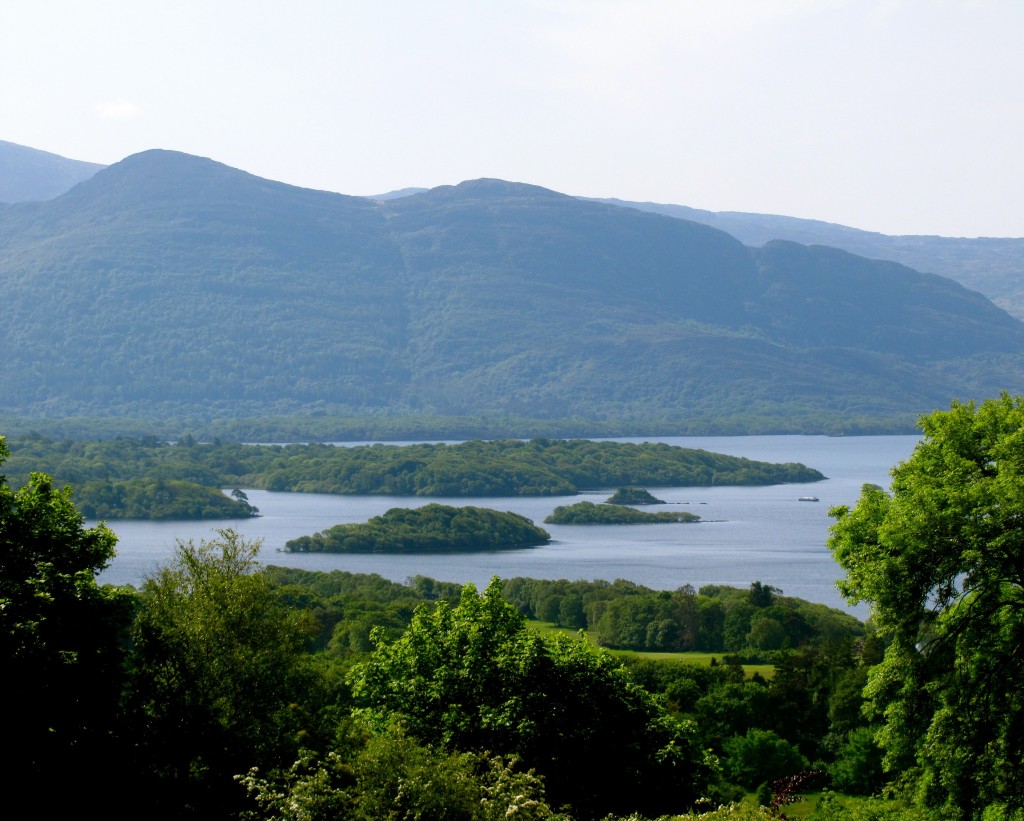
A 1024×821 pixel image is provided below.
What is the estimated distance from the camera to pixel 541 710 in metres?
21.4

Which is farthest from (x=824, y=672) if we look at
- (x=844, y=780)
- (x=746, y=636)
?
(x=746, y=636)

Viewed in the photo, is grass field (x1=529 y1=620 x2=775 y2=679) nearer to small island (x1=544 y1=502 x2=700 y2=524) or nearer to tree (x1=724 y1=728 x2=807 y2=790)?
tree (x1=724 y1=728 x2=807 y2=790)

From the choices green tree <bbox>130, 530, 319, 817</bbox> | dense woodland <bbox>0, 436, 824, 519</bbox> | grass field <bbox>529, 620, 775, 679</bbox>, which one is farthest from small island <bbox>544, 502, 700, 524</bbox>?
green tree <bbox>130, 530, 319, 817</bbox>

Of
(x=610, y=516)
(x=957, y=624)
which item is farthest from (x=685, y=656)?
(x=610, y=516)

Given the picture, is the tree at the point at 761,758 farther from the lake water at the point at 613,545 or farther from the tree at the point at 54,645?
the lake water at the point at 613,545

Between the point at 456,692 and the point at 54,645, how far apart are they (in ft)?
21.5

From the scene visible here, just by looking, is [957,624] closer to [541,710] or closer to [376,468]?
[541,710]

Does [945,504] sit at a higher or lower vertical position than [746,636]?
higher

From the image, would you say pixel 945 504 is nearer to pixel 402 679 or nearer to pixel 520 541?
pixel 402 679

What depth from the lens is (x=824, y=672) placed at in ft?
134

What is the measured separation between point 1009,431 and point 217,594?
13.8m

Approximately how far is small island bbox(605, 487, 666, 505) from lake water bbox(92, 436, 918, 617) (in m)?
3.72

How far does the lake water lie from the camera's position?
90.7m

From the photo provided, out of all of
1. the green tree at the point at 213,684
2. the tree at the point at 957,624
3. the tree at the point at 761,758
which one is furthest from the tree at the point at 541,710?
the tree at the point at 761,758
